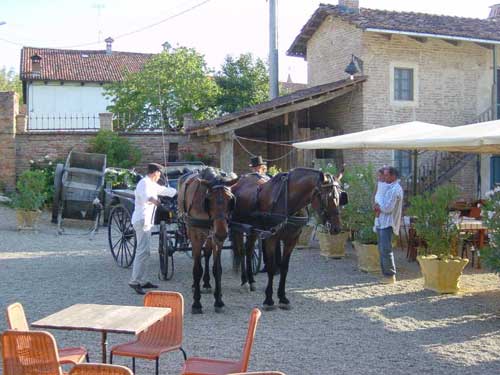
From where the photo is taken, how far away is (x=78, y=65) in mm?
43844

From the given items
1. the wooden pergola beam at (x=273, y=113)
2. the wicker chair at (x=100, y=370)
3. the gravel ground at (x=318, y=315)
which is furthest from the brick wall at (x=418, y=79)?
the wicker chair at (x=100, y=370)

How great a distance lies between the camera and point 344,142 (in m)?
13.2

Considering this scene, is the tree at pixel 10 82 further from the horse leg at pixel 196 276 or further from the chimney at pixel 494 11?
the horse leg at pixel 196 276

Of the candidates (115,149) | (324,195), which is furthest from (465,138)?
(115,149)

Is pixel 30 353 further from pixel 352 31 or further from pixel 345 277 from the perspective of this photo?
pixel 352 31

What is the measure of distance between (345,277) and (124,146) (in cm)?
1285

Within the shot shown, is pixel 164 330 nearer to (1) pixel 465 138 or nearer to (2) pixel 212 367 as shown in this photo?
(2) pixel 212 367

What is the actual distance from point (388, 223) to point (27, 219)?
10.3 meters

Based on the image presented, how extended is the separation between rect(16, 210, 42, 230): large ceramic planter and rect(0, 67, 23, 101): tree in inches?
1631

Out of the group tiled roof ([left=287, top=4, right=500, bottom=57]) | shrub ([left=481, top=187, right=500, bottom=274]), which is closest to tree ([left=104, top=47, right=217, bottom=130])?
tiled roof ([left=287, top=4, right=500, bottom=57])

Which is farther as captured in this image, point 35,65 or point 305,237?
point 35,65

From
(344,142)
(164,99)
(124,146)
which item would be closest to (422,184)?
(344,142)

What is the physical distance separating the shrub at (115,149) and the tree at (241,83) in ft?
27.9

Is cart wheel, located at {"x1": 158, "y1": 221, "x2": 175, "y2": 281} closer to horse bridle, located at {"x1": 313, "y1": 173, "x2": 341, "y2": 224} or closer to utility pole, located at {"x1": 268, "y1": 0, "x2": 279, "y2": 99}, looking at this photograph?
horse bridle, located at {"x1": 313, "y1": 173, "x2": 341, "y2": 224}
